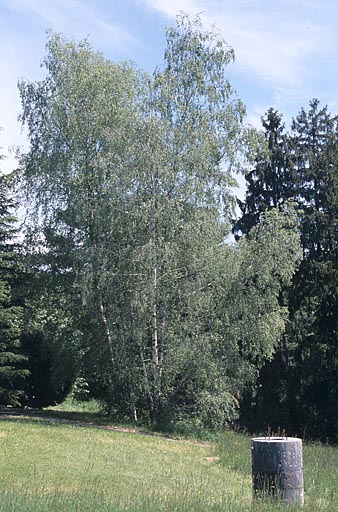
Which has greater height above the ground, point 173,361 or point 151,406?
point 173,361

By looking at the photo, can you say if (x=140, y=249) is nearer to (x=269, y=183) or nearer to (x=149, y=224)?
(x=149, y=224)

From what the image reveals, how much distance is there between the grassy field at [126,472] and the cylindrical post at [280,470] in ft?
0.84

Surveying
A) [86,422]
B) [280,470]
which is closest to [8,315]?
[86,422]

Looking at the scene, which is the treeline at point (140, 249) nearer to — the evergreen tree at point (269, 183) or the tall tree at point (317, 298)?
the tall tree at point (317, 298)

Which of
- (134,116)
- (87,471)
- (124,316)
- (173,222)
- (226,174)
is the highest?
(134,116)

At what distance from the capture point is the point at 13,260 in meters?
25.5

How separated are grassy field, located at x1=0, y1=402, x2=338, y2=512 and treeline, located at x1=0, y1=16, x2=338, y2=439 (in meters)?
3.11

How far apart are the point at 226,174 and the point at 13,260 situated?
8.81 m

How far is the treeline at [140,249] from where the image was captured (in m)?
21.4

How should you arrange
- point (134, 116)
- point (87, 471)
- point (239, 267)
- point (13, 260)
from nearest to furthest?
point (87, 471), point (239, 267), point (134, 116), point (13, 260)

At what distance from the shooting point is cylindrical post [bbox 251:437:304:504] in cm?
858

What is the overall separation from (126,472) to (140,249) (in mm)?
9291

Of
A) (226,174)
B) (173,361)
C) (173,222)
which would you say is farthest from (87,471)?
(226,174)

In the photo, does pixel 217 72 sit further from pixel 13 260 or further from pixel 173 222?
pixel 13 260
